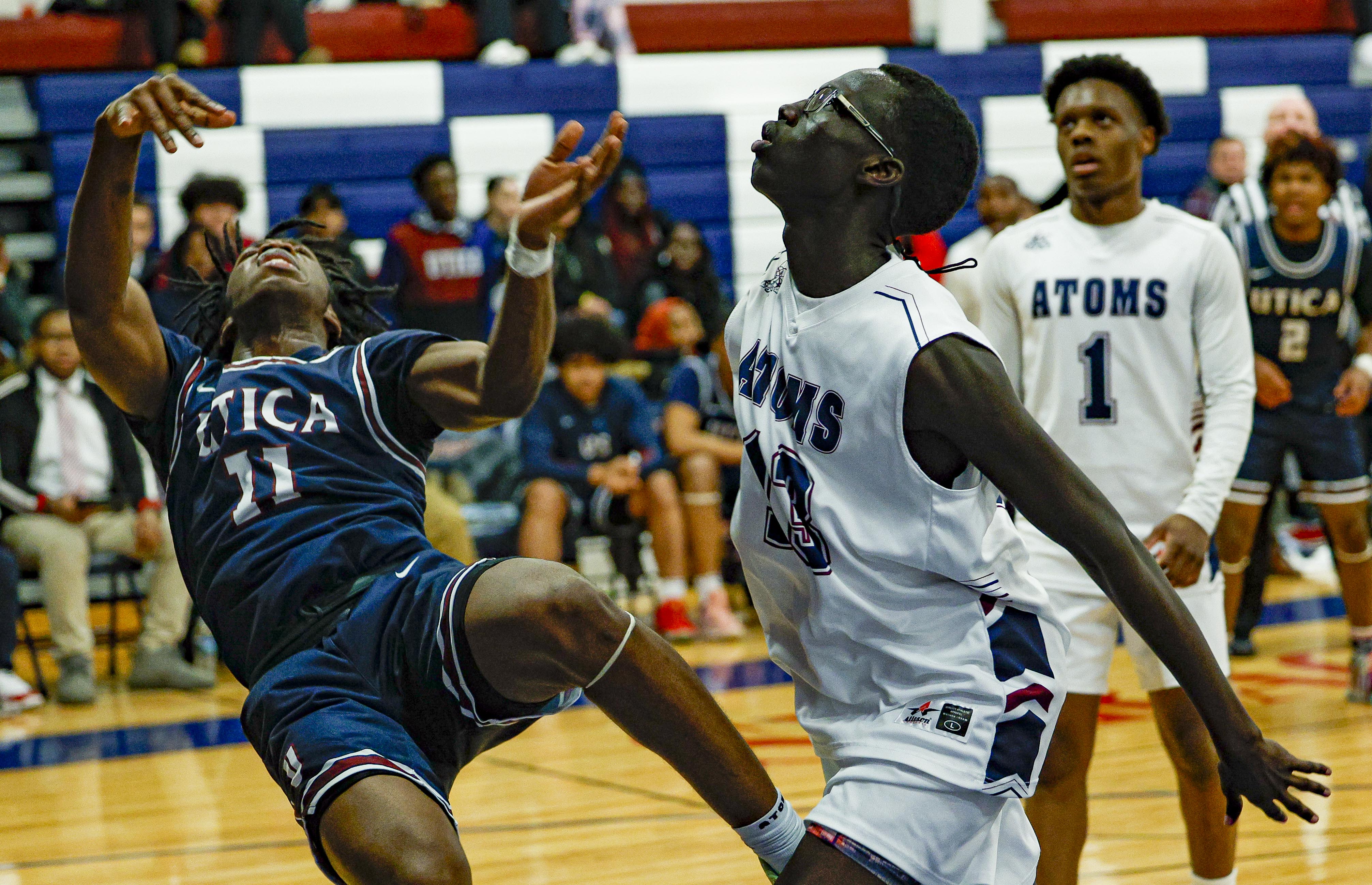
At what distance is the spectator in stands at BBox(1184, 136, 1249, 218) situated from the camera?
10.2 m

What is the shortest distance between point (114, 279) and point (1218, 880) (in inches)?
105

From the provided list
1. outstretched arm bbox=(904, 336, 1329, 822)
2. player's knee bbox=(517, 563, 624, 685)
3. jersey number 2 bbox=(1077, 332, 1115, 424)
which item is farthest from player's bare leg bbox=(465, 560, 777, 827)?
jersey number 2 bbox=(1077, 332, 1115, 424)

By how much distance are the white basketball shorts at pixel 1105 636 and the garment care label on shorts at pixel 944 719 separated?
114cm

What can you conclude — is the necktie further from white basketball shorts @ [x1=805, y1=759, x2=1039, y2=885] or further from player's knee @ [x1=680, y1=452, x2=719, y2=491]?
white basketball shorts @ [x1=805, y1=759, x2=1039, y2=885]

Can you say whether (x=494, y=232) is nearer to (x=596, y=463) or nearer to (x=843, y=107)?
(x=596, y=463)

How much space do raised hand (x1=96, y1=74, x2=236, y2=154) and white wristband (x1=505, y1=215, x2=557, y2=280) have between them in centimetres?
52

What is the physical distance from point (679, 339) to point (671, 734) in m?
6.00

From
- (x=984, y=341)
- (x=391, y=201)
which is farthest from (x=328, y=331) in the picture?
(x=391, y=201)

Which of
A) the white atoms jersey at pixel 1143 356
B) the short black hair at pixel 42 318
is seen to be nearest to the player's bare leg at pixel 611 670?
the white atoms jersey at pixel 1143 356

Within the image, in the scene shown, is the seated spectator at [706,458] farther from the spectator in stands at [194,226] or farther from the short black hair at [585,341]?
the spectator in stands at [194,226]

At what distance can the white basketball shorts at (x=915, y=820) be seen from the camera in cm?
222

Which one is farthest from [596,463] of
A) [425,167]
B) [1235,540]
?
[1235,540]

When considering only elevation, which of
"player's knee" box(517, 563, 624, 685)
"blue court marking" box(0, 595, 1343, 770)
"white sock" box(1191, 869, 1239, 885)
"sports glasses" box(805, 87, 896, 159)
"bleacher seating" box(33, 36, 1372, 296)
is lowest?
"blue court marking" box(0, 595, 1343, 770)

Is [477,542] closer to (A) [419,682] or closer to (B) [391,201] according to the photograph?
(B) [391,201]
